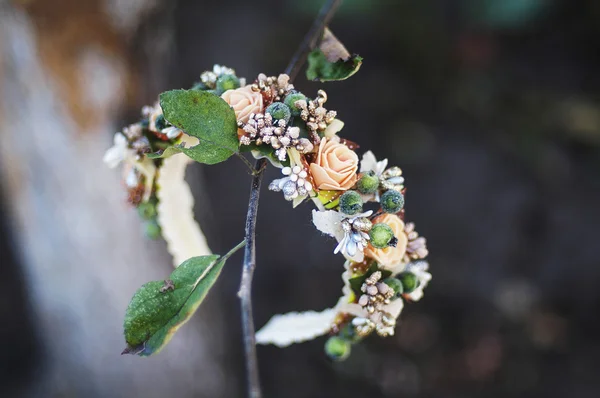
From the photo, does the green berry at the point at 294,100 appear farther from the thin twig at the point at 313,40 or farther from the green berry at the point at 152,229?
the green berry at the point at 152,229

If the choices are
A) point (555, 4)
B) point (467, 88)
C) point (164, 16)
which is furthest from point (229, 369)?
point (555, 4)

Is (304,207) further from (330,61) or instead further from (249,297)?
(249,297)

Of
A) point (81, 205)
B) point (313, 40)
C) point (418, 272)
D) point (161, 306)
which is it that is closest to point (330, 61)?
point (313, 40)

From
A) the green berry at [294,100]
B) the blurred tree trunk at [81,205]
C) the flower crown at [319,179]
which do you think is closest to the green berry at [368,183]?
the flower crown at [319,179]

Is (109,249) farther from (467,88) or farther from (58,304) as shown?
(467,88)

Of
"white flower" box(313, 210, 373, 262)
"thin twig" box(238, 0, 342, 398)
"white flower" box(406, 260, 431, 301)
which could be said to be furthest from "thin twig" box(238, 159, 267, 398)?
"white flower" box(406, 260, 431, 301)

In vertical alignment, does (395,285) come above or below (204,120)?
below

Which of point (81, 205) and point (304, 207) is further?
point (304, 207)
